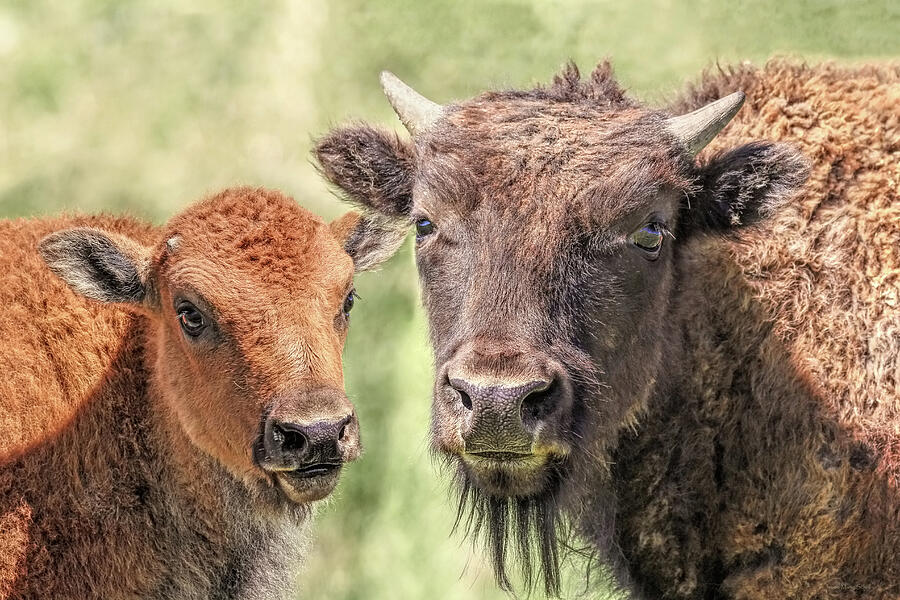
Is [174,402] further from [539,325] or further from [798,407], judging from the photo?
[798,407]

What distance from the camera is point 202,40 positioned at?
8805mm

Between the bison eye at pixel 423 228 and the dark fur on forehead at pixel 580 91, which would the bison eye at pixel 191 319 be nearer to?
the bison eye at pixel 423 228

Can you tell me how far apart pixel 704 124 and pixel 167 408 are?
9.50 ft

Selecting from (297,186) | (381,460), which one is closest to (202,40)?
(297,186)

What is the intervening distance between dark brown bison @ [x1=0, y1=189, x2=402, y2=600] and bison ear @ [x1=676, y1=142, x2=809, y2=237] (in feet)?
5.68

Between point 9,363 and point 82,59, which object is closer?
point 9,363

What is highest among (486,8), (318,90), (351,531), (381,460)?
(486,8)

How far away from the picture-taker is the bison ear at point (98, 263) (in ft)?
15.8

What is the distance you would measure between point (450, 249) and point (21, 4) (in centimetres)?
631

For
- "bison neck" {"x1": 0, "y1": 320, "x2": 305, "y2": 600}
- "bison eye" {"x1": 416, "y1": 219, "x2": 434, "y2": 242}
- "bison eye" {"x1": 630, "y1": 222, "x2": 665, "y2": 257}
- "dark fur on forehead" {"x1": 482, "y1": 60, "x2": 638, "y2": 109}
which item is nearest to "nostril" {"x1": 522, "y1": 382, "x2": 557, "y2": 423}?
"bison eye" {"x1": 630, "y1": 222, "x2": 665, "y2": 257}

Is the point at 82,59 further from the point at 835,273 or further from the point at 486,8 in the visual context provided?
the point at 835,273

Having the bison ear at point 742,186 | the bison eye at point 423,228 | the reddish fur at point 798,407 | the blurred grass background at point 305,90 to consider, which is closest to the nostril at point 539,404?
the reddish fur at point 798,407

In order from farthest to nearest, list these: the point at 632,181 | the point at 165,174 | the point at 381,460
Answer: the point at 165,174
the point at 381,460
the point at 632,181

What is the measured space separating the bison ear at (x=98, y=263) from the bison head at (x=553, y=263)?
1479 mm
